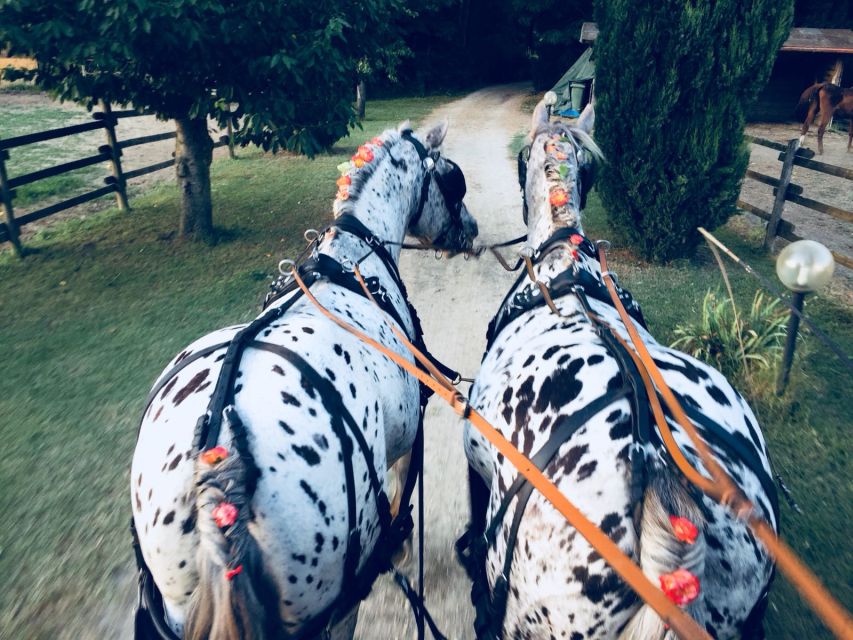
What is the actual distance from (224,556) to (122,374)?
4385mm

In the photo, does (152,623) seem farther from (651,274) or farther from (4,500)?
(651,274)

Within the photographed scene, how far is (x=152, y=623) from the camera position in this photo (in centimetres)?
194

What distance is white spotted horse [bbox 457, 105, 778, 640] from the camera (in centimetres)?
152

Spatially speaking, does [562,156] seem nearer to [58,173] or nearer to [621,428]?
[621,428]

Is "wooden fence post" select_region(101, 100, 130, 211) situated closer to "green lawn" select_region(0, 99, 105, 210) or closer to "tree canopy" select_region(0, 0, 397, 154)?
"green lawn" select_region(0, 99, 105, 210)

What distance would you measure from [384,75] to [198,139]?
21.5 m

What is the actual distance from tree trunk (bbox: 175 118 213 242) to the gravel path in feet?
10.2

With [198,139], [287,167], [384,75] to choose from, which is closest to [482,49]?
[384,75]

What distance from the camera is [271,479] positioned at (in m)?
1.77

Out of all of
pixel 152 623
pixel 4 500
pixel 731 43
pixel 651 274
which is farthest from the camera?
pixel 651 274

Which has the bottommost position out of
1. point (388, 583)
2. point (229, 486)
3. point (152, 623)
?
point (388, 583)

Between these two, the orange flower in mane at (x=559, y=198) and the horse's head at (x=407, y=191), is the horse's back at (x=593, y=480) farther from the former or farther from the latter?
the horse's head at (x=407, y=191)

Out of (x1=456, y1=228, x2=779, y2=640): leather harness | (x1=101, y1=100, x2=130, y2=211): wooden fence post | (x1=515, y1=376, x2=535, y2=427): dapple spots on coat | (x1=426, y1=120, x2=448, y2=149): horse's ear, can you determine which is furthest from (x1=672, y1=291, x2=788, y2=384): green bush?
(x1=101, y1=100, x2=130, y2=211): wooden fence post

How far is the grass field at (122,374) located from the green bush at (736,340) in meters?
0.30
